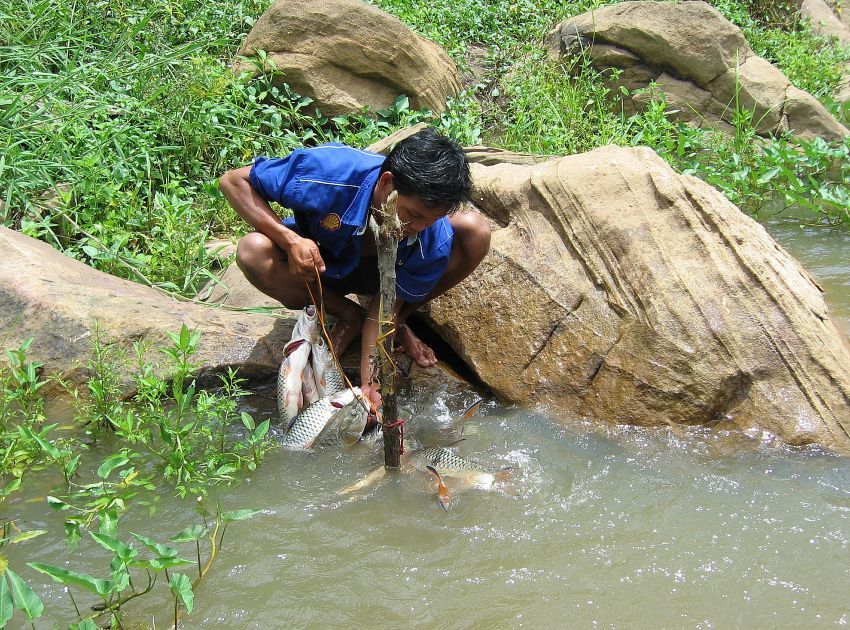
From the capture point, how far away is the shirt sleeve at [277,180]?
3174mm

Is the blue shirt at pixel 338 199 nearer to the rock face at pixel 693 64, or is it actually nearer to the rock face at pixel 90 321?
the rock face at pixel 90 321

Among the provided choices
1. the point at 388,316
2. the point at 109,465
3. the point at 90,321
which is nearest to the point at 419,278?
the point at 388,316

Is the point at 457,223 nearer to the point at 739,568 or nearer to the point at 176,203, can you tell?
the point at 739,568

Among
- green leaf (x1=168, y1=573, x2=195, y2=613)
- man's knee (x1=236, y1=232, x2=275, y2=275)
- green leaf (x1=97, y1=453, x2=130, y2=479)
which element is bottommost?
green leaf (x1=97, y1=453, x2=130, y2=479)

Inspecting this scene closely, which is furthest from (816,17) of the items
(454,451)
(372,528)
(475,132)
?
(372,528)

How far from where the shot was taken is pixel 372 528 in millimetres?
2602

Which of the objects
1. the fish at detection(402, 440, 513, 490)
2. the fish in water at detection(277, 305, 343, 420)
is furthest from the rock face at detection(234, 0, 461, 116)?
the fish at detection(402, 440, 513, 490)

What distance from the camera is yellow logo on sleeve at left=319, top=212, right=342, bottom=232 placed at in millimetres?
3211

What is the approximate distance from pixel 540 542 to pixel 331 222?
1472 millimetres

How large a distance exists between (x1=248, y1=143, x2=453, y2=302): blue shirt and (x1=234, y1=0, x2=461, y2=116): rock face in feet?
9.11

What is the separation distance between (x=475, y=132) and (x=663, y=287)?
2784 mm

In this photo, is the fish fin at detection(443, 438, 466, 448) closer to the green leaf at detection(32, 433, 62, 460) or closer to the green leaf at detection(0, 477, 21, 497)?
the green leaf at detection(32, 433, 62, 460)

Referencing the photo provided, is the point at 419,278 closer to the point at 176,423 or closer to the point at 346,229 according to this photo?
the point at 346,229

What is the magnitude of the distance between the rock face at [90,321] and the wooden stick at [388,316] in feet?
3.19
